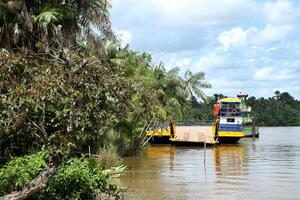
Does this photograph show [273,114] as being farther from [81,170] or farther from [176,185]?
[81,170]

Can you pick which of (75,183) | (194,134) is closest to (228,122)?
(194,134)

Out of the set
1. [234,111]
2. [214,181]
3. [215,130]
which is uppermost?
[234,111]

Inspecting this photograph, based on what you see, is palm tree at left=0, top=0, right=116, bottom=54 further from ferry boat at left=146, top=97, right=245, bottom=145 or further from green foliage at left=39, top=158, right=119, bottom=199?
ferry boat at left=146, top=97, right=245, bottom=145

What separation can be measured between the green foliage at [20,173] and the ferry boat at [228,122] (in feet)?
117

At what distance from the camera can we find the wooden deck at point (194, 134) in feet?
153

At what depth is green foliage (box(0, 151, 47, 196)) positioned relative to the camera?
1045 centimetres

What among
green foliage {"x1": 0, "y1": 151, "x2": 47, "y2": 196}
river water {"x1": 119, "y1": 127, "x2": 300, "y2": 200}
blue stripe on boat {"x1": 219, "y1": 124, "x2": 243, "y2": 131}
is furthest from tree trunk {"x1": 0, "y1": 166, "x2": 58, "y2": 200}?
blue stripe on boat {"x1": 219, "y1": 124, "x2": 243, "y2": 131}

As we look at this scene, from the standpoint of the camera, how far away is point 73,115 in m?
9.30

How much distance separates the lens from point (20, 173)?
34.8 feet

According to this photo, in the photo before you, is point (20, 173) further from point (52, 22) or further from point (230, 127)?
point (230, 127)

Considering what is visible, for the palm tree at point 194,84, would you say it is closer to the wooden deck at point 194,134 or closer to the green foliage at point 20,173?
the wooden deck at point 194,134

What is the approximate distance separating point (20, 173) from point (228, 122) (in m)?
39.8

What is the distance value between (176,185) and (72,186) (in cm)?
773

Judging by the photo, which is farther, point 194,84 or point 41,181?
point 194,84
